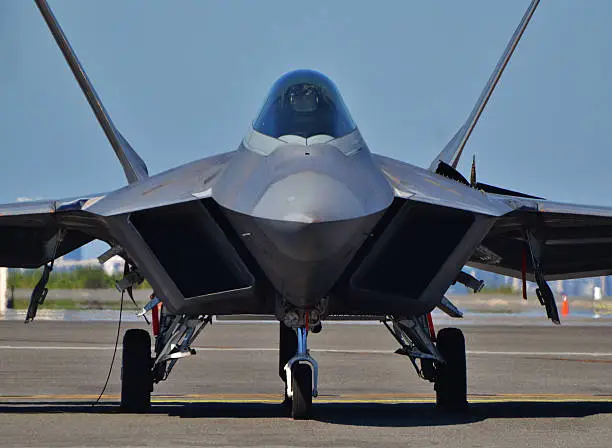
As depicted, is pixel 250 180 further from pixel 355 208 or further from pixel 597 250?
pixel 597 250

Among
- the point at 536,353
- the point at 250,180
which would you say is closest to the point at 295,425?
the point at 250,180

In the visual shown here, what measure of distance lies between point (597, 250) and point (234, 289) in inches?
172

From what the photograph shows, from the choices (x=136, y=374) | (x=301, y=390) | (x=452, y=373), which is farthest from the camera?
(x=452, y=373)

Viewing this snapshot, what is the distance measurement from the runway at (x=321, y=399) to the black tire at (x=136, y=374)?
0.83 feet

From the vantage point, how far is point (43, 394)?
45.3 feet

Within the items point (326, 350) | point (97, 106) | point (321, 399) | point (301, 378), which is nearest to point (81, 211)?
point (97, 106)

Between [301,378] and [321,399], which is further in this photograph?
[321,399]

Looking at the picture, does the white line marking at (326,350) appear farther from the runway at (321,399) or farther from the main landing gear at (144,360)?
the main landing gear at (144,360)

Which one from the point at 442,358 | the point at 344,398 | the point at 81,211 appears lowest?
the point at 344,398

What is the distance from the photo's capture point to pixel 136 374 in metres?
11.5

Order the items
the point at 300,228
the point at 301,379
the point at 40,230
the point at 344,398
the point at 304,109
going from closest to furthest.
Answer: the point at 300,228, the point at 301,379, the point at 304,109, the point at 40,230, the point at 344,398

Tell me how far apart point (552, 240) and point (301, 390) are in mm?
3425

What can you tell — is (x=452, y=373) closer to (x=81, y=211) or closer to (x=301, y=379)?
(x=301, y=379)

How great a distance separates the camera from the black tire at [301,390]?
9891 millimetres
